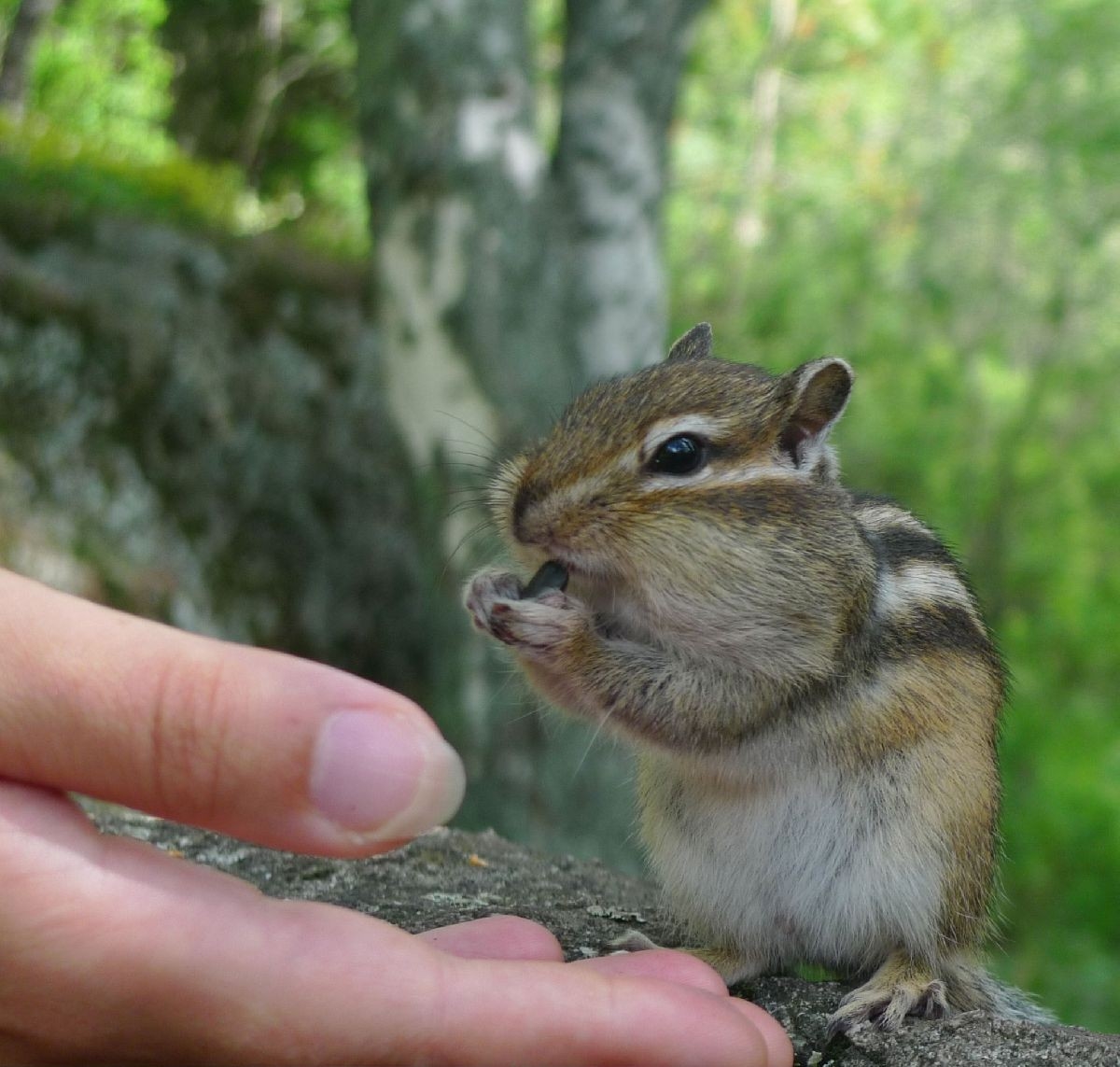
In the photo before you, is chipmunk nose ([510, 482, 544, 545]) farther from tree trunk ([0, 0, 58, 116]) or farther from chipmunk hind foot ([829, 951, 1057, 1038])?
tree trunk ([0, 0, 58, 116])

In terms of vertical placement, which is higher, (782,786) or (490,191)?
(490,191)

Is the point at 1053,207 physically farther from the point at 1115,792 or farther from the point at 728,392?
the point at 728,392

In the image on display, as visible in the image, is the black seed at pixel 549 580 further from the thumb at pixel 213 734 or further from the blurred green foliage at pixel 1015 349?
the blurred green foliage at pixel 1015 349

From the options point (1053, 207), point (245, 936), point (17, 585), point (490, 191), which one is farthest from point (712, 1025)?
point (1053, 207)

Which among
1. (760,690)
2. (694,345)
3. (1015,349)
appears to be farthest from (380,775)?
(1015,349)

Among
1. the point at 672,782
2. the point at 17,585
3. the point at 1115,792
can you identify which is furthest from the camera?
the point at 1115,792

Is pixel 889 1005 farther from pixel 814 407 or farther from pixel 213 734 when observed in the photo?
pixel 213 734
